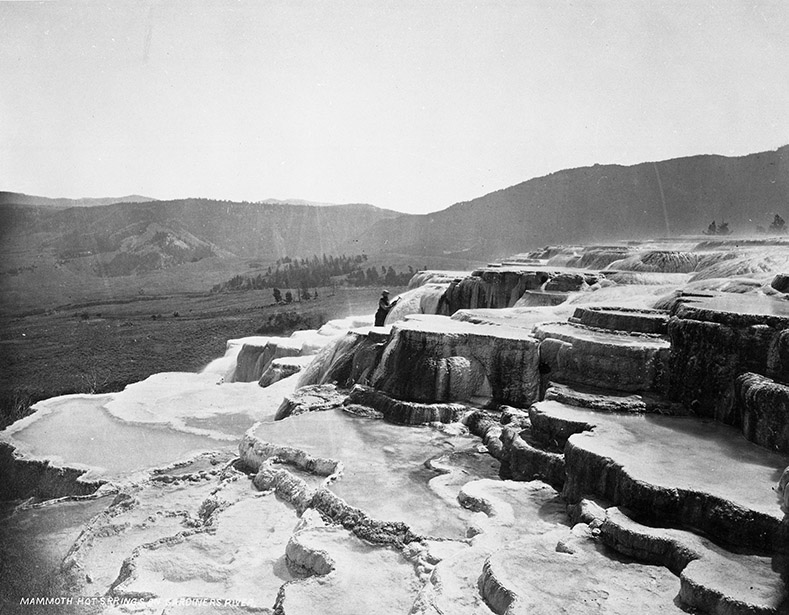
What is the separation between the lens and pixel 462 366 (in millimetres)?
12227

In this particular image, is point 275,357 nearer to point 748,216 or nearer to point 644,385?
point 644,385

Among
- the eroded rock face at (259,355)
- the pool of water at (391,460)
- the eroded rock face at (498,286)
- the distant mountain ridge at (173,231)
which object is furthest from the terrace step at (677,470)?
the distant mountain ridge at (173,231)

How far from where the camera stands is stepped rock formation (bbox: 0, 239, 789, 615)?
5.75 metres

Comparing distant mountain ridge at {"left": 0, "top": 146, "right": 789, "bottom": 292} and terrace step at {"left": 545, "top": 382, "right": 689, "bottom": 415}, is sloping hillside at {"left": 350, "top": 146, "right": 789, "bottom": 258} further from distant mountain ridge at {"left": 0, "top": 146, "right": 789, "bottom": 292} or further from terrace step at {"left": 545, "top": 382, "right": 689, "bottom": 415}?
terrace step at {"left": 545, "top": 382, "right": 689, "bottom": 415}

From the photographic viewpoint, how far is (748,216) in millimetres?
57000

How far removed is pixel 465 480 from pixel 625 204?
202 ft

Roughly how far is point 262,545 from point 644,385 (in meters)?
6.50

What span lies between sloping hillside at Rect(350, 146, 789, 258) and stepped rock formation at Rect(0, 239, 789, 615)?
48.6 metres

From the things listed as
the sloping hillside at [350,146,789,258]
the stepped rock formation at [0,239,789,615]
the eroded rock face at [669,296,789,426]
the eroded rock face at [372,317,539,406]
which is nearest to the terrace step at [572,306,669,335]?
the stepped rock formation at [0,239,789,615]

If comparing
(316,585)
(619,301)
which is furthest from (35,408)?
(619,301)

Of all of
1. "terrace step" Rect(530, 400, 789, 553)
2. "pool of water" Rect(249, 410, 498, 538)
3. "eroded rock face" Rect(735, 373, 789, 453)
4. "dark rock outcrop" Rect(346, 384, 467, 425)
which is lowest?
"pool of water" Rect(249, 410, 498, 538)

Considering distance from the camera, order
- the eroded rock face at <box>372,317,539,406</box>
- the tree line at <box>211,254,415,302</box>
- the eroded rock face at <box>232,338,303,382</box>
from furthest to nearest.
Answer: the tree line at <box>211,254,415,302</box> → the eroded rock face at <box>232,338,303,382</box> → the eroded rock face at <box>372,317,539,406</box>

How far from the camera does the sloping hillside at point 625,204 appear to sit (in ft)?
192

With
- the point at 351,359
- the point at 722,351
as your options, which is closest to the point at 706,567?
the point at 722,351
